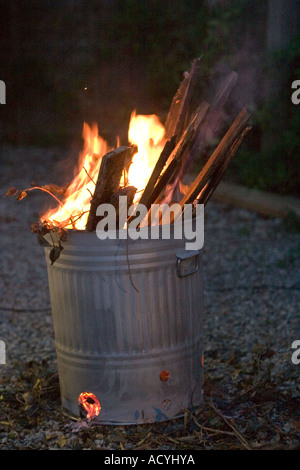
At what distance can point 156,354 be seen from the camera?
2.71 metres

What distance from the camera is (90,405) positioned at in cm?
275

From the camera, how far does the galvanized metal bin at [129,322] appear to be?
8.57 ft

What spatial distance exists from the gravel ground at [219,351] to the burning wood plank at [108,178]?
2.82 feet

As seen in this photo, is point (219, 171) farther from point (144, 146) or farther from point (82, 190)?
point (82, 190)

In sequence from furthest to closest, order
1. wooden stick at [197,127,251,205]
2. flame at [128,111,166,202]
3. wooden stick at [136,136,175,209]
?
flame at [128,111,166,202] → wooden stick at [197,127,251,205] → wooden stick at [136,136,175,209]

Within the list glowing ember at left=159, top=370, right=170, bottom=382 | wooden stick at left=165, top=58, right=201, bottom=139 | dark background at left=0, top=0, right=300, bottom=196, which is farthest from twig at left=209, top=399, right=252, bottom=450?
dark background at left=0, top=0, right=300, bottom=196

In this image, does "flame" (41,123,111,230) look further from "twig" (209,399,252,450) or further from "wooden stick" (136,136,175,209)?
"twig" (209,399,252,450)

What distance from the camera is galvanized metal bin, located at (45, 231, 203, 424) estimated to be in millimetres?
2611

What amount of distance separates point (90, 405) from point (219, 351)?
1061mm

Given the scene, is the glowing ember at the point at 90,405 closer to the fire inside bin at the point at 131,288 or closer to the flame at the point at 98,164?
the fire inside bin at the point at 131,288

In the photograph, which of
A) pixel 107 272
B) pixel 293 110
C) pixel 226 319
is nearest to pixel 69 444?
pixel 107 272

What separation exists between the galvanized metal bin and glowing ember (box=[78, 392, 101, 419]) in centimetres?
2

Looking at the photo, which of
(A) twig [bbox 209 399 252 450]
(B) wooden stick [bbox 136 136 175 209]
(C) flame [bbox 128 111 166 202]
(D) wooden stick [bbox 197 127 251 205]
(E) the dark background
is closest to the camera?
(A) twig [bbox 209 399 252 450]

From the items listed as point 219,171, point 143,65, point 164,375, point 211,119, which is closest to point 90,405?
point 164,375
